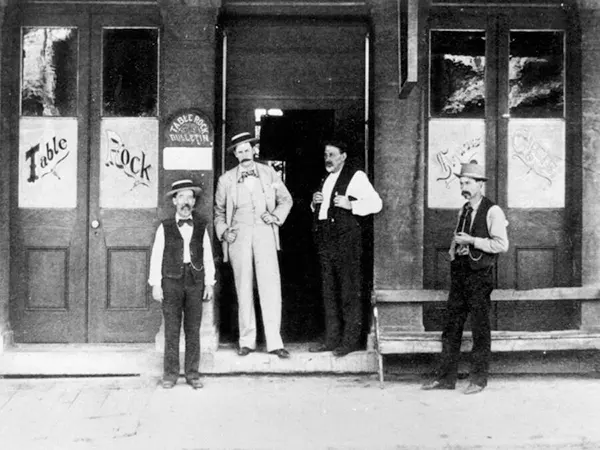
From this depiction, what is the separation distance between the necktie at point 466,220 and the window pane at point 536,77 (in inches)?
57.4

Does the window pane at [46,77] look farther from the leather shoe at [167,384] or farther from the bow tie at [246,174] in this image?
the leather shoe at [167,384]

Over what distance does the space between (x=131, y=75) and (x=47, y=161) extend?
120 centimetres

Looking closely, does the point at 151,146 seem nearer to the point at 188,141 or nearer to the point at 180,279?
the point at 188,141

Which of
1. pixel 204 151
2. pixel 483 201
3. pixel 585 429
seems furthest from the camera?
pixel 204 151

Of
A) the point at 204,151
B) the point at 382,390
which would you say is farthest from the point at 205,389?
the point at 204,151

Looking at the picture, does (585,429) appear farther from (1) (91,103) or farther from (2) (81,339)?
(1) (91,103)

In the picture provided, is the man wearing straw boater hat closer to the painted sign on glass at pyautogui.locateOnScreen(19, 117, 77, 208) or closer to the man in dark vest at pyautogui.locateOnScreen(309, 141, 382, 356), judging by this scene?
the man in dark vest at pyautogui.locateOnScreen(309, 141, 382, 356)

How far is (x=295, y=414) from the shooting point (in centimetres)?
694

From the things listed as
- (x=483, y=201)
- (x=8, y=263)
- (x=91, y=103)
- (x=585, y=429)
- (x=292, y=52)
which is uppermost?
(x=292, y=52)

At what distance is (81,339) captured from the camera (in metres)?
8.62

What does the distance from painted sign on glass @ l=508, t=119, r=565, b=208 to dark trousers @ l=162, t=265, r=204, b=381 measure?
10.9 ft

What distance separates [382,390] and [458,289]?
44.6 inches

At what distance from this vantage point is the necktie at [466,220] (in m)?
7.68

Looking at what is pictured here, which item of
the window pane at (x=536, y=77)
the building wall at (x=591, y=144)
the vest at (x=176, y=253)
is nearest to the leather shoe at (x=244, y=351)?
the vest at (x=176, y=253)
